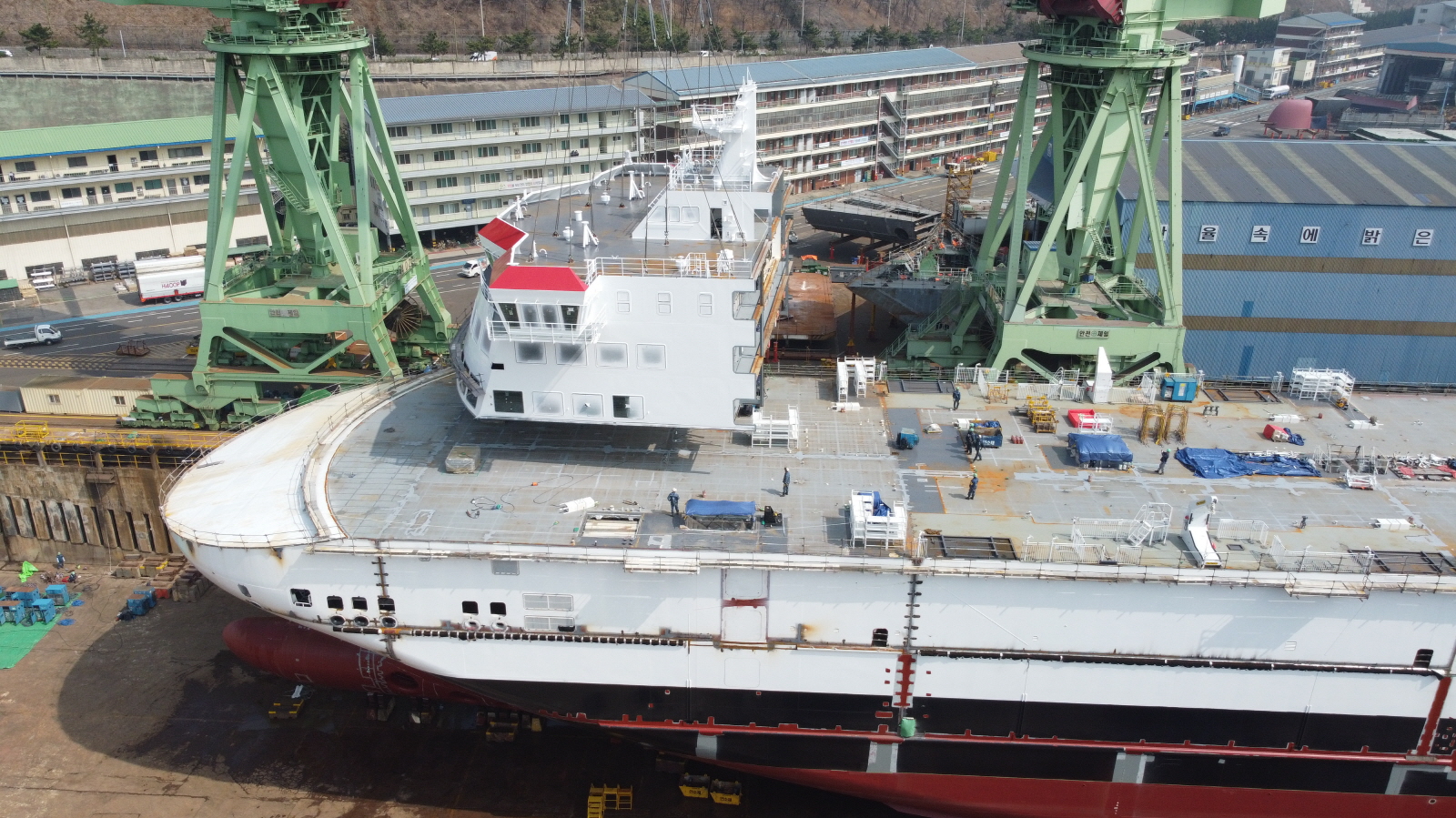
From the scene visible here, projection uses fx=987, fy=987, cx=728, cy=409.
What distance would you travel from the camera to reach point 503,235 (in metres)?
27.2

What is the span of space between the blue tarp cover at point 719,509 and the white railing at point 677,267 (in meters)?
5.59

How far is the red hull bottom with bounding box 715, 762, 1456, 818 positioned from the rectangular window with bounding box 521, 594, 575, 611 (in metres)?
5.84

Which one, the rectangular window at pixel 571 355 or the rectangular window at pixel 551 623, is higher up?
the rectangular window at pixel 571 355

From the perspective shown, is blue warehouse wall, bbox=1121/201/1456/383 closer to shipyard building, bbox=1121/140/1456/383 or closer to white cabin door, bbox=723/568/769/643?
shipyard building, bbox=1121/140/1456/383

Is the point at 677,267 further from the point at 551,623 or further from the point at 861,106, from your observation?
the point at 861,106

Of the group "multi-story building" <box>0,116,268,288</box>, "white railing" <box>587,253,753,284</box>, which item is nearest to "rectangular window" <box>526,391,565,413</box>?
"white railing" <box>587,253,753,284</box>

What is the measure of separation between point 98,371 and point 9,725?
2345 centimetres

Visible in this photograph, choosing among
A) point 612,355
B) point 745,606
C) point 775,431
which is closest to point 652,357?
point 612,355

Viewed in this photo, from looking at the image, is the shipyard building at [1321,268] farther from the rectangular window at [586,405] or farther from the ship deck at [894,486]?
the rectangular window at [586,405]

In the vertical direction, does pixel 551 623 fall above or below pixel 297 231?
below

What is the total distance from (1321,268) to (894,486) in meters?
29.0

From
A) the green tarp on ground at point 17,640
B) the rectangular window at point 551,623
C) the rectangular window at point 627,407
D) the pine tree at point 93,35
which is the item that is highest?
the pine tree at point 93,35

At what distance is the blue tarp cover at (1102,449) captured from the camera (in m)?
26.4

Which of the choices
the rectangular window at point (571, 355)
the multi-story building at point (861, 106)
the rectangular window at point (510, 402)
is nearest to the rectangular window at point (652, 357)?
the rectangular window at point (571, 355)
